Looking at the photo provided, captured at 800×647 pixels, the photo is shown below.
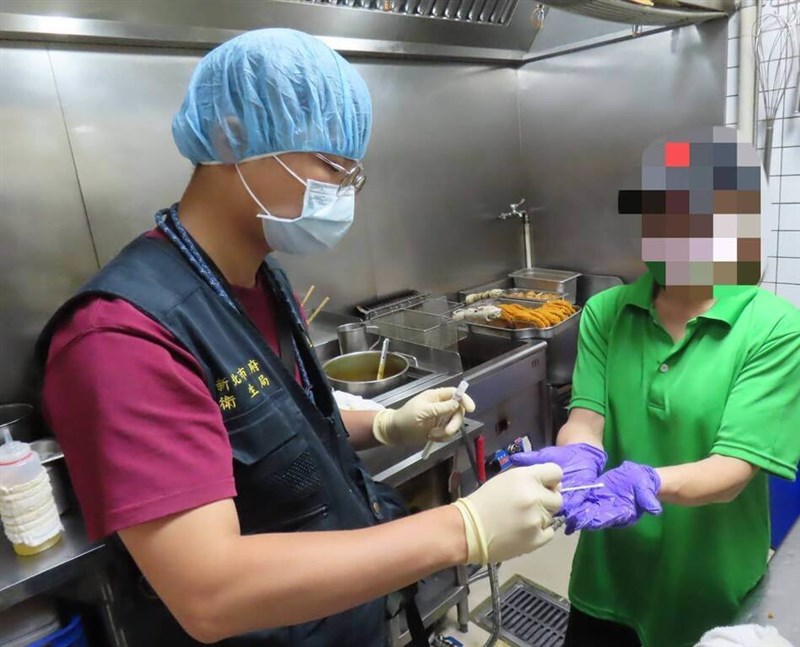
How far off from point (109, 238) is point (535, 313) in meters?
1.61

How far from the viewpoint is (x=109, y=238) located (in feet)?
5.83

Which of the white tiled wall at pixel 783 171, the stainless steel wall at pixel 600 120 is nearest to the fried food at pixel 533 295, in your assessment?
the stainless steel wall at pixel 600 120

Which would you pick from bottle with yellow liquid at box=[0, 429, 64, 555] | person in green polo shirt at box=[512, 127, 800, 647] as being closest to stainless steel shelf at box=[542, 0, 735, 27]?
person in green polo shirt at box=[512, 127, 800, 647]

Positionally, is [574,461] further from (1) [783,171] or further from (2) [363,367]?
(1) [783,171]

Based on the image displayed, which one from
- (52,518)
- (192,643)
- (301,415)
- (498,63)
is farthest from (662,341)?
(498,63)

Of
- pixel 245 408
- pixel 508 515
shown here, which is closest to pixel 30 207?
pixel 245 408

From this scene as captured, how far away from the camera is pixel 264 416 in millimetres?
832

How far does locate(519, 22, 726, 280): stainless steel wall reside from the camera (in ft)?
7.84

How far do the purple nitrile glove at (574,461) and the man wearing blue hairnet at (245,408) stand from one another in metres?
0.14

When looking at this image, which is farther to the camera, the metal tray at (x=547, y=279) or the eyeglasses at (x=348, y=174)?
the metal tray at (x=547, y=279)

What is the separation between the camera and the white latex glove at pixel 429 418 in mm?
1213

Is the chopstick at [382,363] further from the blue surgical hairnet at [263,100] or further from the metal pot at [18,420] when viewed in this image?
the blue surgical hairnet at [263,100]

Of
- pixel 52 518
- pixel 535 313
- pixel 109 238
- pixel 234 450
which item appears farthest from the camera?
pixel 535 313

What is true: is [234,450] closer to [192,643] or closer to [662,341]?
[192,643]
